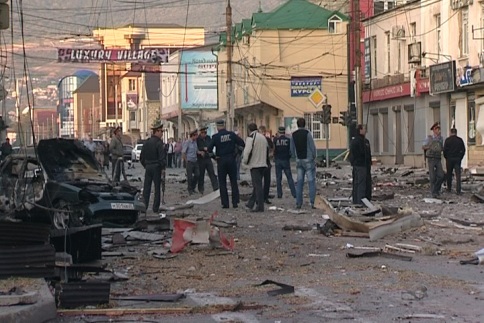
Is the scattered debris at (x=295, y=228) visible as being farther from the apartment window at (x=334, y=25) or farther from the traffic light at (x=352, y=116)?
the apartment window at (x=334, y=25)

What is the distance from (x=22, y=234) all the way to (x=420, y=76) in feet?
130

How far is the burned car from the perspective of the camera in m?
17.0

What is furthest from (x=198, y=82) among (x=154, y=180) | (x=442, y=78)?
(x=154, y=180)

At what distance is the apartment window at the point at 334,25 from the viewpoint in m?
67.8

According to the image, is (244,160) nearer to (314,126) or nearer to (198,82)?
(314,126)

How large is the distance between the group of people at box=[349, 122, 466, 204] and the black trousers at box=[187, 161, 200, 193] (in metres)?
6.11

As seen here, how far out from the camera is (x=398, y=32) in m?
51.7

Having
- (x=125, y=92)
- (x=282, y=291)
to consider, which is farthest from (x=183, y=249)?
(x=125, y=92)

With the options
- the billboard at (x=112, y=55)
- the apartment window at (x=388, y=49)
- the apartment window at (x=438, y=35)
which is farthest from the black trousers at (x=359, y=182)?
the billboard at (x=112, y=55)

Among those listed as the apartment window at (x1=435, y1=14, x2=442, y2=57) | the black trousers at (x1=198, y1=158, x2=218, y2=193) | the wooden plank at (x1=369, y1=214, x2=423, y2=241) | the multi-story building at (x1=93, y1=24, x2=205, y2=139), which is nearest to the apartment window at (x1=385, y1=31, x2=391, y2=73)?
the apartment window at (x1=435, y1=14, x2=442, y2=57)

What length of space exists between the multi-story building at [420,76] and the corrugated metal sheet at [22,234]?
28.7 metres

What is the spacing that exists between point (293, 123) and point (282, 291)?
178 feet

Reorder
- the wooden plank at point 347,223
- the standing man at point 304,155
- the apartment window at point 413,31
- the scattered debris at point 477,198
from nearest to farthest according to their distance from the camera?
the wooden plank at point 347,223, the standing man at point 304,155, the scattered debris at point 477,198, the apartment window at point 413,31

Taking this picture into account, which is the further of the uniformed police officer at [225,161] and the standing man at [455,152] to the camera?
the standing man at [455,152]
